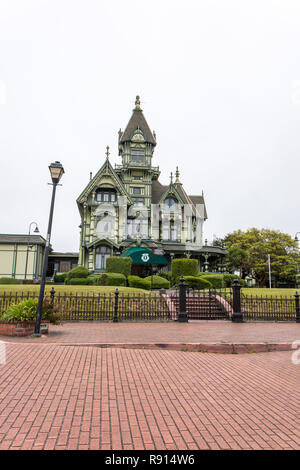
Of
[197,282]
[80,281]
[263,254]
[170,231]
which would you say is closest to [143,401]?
[197,282]

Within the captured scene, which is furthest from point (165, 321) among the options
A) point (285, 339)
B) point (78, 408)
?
point (78, 408)

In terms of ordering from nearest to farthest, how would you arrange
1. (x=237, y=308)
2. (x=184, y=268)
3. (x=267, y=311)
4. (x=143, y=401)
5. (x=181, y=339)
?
(x=143, y=401), (x=181, y=339), (x=237, y=308), (x=267, y=311), (x=184, y=268)

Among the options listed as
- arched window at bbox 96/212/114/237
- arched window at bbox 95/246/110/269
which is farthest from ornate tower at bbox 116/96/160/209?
arched window at bbox 95/246/110/269

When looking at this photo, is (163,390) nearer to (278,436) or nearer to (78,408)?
(78,408)

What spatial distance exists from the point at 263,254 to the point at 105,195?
2396 cm

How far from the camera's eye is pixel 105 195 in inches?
1391

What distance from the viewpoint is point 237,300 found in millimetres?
13906

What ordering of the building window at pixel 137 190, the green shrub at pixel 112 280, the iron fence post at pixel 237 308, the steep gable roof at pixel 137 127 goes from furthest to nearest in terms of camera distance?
the steep gable roof at pixel 137 127, the building window at pixel 137 190, the green shrub at pixel 112 280, the iron fence post at pixel 237 308

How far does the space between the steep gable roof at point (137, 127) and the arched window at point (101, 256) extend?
15.5 metres

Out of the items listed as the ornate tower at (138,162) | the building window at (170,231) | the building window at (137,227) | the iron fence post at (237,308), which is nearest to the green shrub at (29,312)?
the iron fence post at (237,308)

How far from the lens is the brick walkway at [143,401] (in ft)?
11.1

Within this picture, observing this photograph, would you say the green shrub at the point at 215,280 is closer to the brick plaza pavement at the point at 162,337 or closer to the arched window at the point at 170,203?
the brick plaza pavement at the point at 162,337

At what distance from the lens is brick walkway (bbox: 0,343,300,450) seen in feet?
11.1

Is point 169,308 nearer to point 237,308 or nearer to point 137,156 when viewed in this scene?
point 237,308
